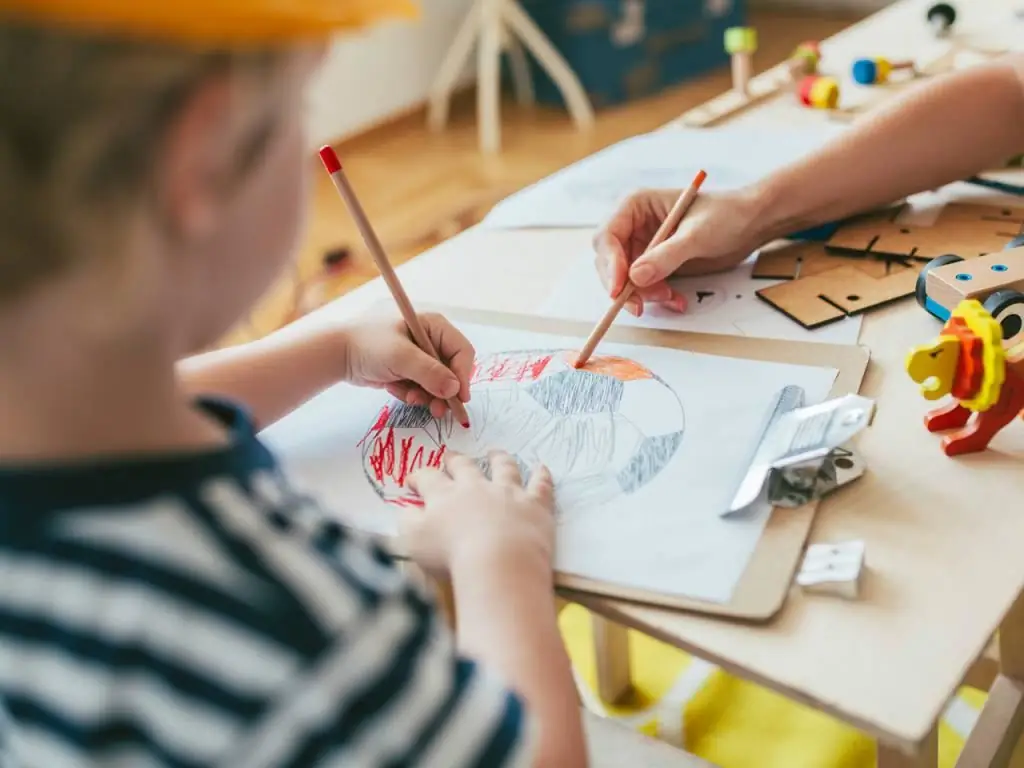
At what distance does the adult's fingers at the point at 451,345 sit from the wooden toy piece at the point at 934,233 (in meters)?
0.31

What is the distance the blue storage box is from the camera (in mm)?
2734

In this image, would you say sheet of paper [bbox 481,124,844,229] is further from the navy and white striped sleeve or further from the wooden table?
the navy and white striped sleeve

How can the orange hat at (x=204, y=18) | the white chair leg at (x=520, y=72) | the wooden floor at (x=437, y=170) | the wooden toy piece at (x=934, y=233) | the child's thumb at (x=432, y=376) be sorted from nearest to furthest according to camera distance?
the orange hat at (x=204, y=18)
the child's thumb at (x=432, y=376)
the wooden toy piece at (x=934, y=233)
the wooden floor at (x=437, y=170)
the white chair leg at (x=520, y=72)

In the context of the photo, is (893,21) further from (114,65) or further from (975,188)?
(114,65)

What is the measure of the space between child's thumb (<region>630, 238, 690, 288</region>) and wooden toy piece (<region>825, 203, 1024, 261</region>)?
0.14 metres

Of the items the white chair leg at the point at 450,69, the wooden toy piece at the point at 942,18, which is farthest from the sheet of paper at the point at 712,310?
the white chair leg at the point at 450,69

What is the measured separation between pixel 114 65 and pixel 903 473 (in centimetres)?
46

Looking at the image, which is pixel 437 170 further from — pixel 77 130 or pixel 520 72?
pixel 77 130

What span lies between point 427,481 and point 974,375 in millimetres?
311

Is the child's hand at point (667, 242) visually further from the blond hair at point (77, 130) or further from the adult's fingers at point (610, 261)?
the blond hair at point (77, 130)

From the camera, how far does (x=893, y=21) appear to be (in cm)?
134

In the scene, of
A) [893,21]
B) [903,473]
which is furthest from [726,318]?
[893,21]

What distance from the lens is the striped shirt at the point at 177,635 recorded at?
363 millimetres

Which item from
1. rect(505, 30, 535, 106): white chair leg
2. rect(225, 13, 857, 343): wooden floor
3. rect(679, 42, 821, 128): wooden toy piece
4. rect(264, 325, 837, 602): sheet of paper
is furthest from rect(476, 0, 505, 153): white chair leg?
rect(264, 325, 837, 602): sheet of paper
